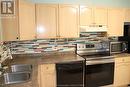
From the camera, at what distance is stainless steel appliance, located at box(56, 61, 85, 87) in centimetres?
329

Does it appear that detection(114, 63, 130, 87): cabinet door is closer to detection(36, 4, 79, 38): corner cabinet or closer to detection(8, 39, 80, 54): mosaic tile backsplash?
detection(8, 39, 80, 54): mosaic tile backsplash

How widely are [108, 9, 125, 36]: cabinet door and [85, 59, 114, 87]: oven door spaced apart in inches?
28.9

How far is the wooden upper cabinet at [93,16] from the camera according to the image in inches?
146

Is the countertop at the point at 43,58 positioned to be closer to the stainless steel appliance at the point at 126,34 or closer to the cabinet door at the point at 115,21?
the cabinet door at the point at 115,21

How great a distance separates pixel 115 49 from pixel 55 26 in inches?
68.4

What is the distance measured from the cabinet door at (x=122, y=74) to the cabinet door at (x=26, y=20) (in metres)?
2.12

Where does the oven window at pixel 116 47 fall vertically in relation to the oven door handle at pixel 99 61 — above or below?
above

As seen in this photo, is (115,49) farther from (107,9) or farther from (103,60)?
(107,9)

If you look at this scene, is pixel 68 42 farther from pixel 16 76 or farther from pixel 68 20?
pixel 16 76

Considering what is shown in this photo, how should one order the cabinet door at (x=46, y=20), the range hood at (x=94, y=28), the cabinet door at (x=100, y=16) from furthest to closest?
the cabinet door at (x=100, y=16)
the range hood at (x=94, y=28)
the cabinet door at (x=46, y=20)

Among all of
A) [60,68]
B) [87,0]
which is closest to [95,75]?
[60,68]

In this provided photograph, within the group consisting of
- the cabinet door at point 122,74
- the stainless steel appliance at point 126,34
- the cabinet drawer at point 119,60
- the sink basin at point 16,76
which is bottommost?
the cabinet door at point 122,74

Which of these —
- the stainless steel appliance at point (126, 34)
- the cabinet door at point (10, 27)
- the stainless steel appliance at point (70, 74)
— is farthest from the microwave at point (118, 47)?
the cabinet door at point (10, 27)

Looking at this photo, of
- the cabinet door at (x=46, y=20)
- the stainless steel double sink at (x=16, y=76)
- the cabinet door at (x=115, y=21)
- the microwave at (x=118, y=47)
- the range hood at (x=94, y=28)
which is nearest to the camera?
the stainless steel double sink at (x=16, y=76)
